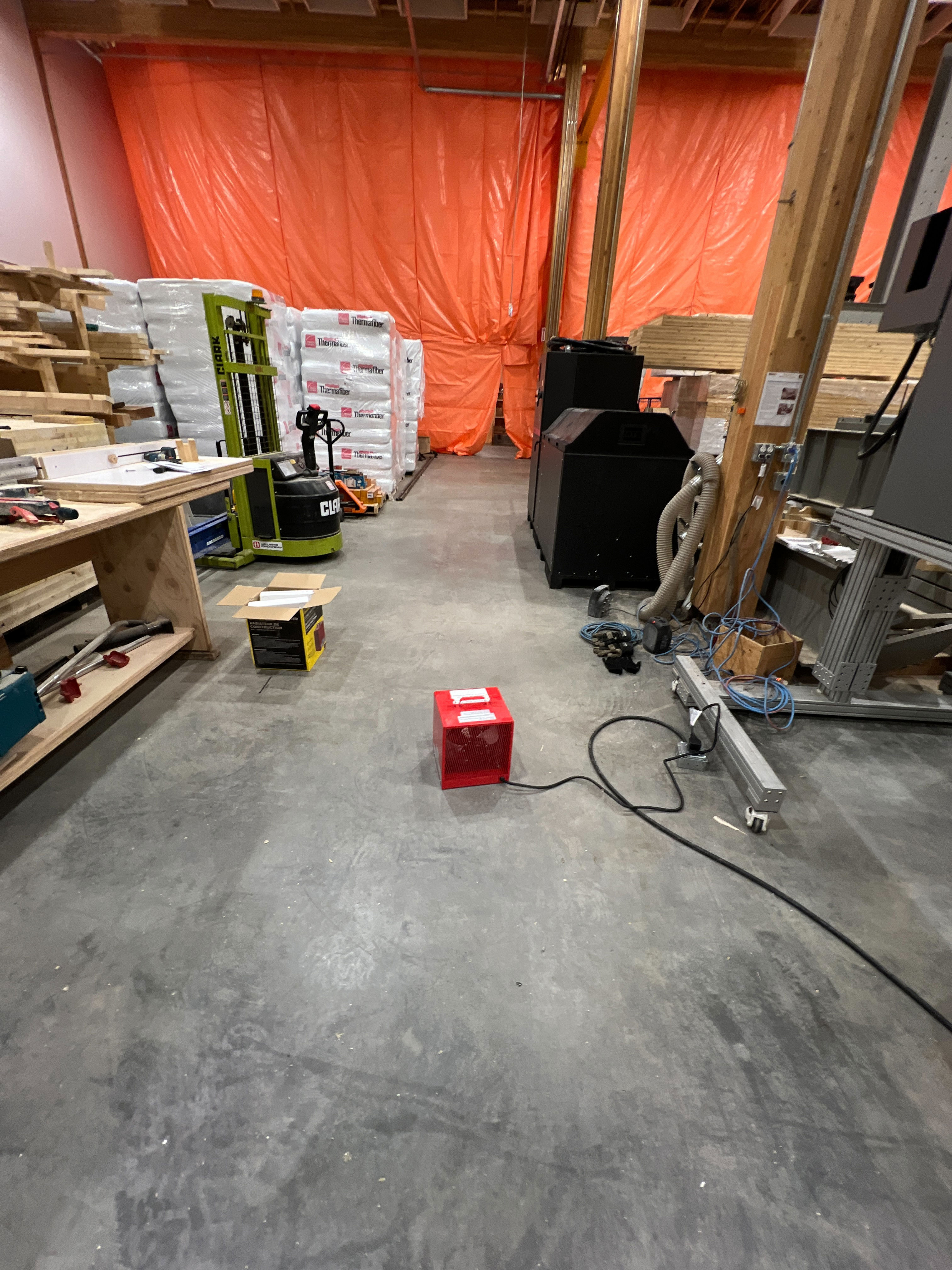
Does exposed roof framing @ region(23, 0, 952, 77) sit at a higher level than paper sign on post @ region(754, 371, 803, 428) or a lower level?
higher

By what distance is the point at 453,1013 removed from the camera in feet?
3.69

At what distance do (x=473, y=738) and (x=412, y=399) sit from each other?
6342mm

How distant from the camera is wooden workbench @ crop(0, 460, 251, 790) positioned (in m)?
1.64

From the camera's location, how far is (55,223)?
602cm

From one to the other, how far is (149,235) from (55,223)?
1.68 meters

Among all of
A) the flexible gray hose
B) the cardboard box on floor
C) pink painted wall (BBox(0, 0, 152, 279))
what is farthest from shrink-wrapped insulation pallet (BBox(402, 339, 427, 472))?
the cardboard box on floor

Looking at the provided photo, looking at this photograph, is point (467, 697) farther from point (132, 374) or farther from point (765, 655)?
point (132, 374)

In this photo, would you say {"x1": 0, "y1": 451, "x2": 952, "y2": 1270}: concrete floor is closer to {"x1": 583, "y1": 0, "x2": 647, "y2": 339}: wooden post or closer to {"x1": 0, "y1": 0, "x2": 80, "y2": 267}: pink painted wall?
{"x1": 583, "y1": 0, "x2": 647, "y2": 339}: wooden post

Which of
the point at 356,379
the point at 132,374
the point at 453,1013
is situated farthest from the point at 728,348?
the point at 132,374

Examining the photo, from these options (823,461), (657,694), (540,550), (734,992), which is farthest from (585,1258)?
(540,550)

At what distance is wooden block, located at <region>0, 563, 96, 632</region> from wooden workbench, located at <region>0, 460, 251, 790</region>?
167mm

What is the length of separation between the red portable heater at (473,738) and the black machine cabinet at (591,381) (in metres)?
2.73

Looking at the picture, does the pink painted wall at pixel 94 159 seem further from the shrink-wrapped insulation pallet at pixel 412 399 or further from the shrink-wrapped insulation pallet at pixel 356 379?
the shrink-wrapped insulation pallet at pixel 412 399

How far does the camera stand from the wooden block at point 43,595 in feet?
7.72
